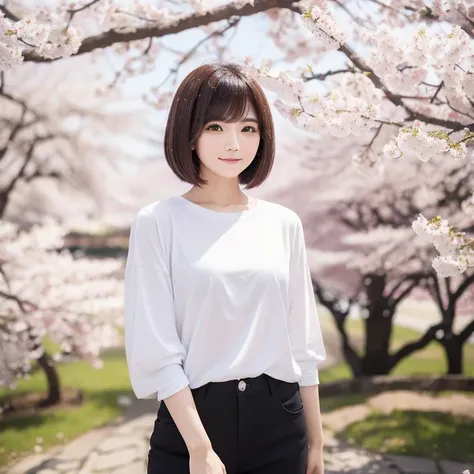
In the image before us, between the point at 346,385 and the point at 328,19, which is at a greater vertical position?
the point at 328,19

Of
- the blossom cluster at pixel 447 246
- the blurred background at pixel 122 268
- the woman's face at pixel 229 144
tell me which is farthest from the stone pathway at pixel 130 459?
the woman's face at pixel 229 144

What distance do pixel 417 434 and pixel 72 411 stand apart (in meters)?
2.18

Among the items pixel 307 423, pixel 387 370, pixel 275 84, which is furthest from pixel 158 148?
pixel 307 423

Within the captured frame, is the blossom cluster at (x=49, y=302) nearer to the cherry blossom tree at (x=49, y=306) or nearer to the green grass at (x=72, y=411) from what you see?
the cherry blossom tree at (x=49, y=306)

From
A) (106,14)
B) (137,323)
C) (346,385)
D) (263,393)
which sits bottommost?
(346,385)

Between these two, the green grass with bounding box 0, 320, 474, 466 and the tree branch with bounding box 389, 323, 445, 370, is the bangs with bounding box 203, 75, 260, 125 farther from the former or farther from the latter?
the tree branch with bounding box 389, 323, 445, 370

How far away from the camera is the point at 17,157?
4328mm

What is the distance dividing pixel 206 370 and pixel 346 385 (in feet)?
10.3

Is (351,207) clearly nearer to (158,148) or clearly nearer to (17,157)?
(158,148)

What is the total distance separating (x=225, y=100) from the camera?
4.38 ft

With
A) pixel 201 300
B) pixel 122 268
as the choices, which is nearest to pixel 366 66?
pixel 201 300

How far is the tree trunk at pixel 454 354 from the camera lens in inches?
161

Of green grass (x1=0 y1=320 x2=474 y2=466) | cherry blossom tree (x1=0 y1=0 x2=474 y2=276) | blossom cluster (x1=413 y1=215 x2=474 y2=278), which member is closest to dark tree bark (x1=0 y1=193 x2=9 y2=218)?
green grass (x1=0 y1=320 x2=474 y2=466)

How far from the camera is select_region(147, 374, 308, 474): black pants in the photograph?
4.11 ft
